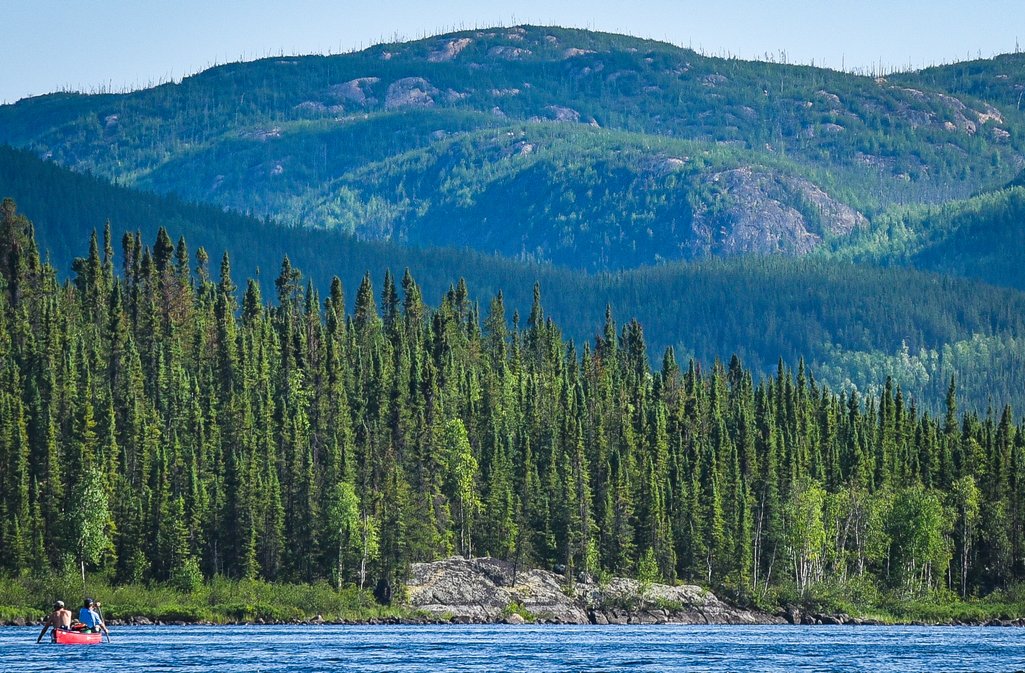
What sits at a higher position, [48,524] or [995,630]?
[48,524]

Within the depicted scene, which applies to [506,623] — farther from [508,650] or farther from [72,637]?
[72,637]

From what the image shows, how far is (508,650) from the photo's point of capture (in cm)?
11912

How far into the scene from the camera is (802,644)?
130 meters

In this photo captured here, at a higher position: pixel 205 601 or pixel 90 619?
→ pixel 90 619

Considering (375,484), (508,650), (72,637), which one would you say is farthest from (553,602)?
(72,637)

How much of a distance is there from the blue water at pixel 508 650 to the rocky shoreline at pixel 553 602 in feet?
33.9

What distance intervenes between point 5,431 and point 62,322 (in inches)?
1285

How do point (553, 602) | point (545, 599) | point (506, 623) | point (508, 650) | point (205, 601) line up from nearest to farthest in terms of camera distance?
1. point (508, 650)
2. point (205, 601)
3. point (506, 623)
4. point (553, 602)
5. point (545, 599)

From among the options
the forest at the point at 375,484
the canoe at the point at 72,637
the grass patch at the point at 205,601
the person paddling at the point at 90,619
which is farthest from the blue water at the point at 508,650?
the forest at the point at 375,484

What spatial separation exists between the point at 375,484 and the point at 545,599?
58.7 feet

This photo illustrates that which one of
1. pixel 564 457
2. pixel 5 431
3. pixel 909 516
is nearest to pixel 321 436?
pixel 564 457

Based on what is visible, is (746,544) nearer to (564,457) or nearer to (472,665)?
(564,457)

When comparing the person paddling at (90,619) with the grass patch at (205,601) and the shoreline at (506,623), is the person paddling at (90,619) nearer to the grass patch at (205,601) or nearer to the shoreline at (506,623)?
the shoreline at (506,623)

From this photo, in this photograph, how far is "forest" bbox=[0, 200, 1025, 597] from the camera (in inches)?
6186
